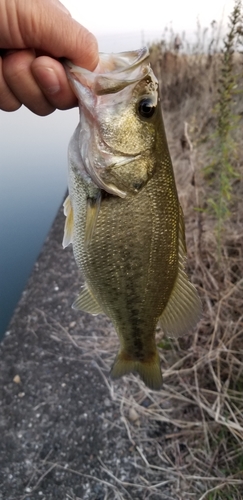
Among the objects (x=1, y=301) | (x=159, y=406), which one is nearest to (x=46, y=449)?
(x=159, y=406)

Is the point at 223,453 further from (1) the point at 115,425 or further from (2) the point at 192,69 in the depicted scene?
(2) the point at 192,69

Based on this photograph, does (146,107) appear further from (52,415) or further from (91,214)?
(52,415)

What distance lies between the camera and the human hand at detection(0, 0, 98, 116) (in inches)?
49.7

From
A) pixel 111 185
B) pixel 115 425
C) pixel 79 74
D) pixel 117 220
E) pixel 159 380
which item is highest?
pixel 79 74

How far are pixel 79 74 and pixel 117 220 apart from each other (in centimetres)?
46

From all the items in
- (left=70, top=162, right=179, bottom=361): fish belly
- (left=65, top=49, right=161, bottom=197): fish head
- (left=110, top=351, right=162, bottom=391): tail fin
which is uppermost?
(left=65, top=49, right=161, bottom=197): fish head

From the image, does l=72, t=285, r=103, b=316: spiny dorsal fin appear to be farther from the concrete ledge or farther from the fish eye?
A: the concrete ledge

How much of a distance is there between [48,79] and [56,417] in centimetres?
238

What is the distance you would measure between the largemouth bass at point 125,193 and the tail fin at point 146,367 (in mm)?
273

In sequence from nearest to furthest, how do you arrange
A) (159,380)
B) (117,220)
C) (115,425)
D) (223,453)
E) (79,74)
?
(79,74), (117,220), (159,380), (223,453), (115,425)

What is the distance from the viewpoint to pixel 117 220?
1385 millimetres

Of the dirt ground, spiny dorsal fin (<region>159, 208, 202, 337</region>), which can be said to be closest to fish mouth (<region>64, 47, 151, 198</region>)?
spiny dorsal fin (<region>159, 208, 202, 337</region>)

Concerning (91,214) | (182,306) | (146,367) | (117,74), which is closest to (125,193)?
(91,214)

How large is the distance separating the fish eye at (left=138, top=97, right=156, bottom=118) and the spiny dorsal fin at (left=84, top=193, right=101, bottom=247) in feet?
0.97
